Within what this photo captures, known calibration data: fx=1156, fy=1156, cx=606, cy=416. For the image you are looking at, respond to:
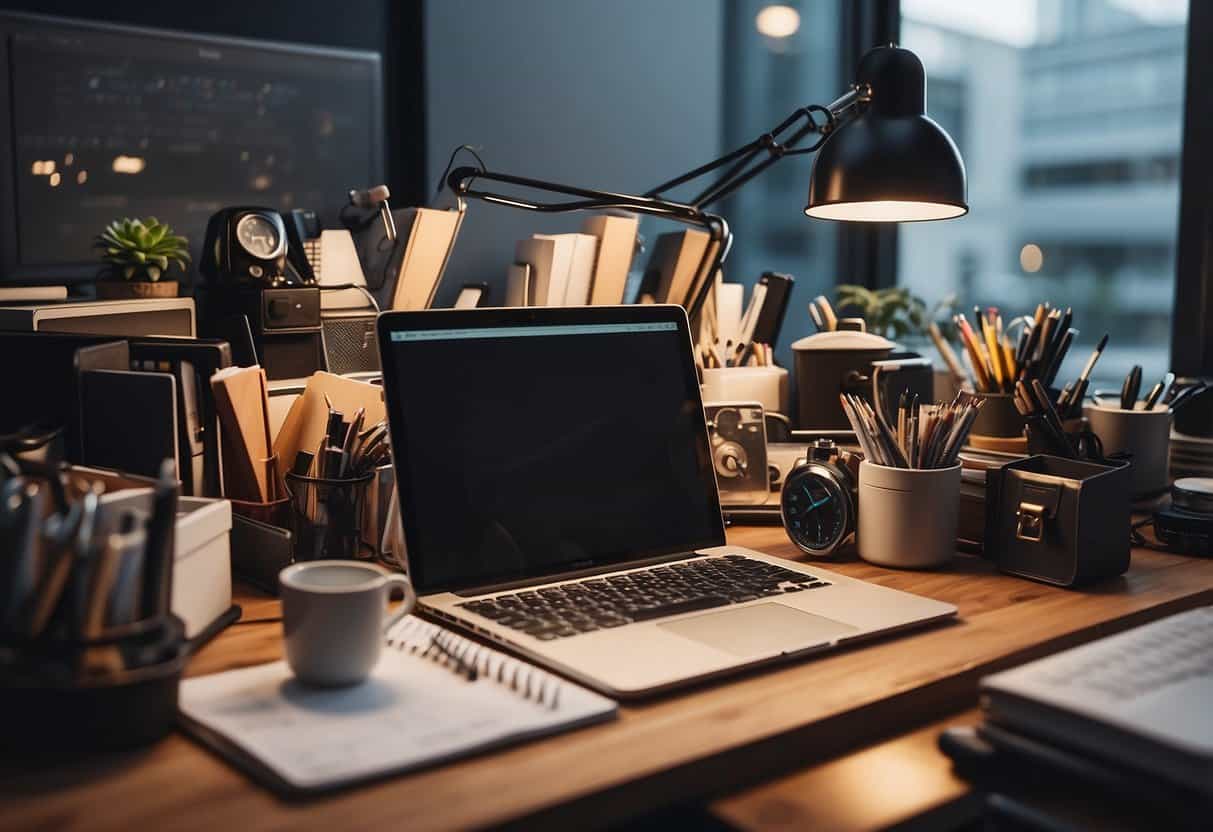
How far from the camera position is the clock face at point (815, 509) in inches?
49.6

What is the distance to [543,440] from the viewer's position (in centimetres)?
116

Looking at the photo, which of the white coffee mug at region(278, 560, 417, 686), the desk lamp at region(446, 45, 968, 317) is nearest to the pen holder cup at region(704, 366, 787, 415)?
the desk lamp at region(446, 45, 968, 317)

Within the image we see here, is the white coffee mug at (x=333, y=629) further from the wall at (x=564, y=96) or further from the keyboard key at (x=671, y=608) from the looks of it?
the wall at (x=564, y=96)

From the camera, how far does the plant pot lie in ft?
5.93

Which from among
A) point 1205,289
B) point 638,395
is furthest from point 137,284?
point 1205,289

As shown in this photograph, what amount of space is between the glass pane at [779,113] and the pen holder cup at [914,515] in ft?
5.09

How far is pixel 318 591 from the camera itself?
0.84 meters

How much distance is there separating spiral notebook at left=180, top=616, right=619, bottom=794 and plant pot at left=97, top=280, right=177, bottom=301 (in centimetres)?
107

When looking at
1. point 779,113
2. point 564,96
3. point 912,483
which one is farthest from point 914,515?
point 779,113

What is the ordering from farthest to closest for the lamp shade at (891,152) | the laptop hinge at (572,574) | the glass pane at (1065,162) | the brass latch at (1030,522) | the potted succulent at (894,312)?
1. the potted succulent at (894,312)
2. the glass pane at (1065,162)
3. the lamp shade at (891,152)
4. the brass latch at (1030,522)
5. the laptop hinge at (572,574)

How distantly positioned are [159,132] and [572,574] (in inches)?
57.3

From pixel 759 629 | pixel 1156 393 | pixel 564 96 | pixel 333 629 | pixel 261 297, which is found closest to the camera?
pixel 333 629

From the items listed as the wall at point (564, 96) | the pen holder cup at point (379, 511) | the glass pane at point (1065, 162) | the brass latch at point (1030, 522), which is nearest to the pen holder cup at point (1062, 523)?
the brass latch at point (1030, 522)

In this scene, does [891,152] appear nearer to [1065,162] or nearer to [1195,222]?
[1195,222]
